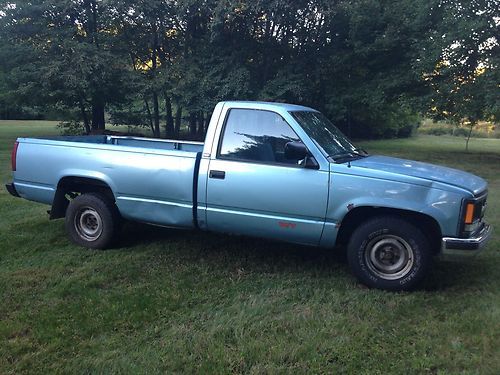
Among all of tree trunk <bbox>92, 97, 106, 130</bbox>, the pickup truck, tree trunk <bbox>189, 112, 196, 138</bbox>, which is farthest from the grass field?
tree trunk <bbox>92, 97, 106, 130</bbox>

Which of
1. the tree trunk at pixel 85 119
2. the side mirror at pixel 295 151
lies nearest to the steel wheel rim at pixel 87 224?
the side mirror at pixel 295 151

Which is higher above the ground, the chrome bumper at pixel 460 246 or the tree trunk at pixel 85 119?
the tree trunk at pixel 85 119

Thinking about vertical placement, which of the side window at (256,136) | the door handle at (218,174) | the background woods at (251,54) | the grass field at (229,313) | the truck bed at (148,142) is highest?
the background woods at (251,54)

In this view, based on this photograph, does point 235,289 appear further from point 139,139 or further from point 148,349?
point 139,139

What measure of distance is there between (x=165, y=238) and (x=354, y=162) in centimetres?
269

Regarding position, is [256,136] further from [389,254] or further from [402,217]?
[389,254]

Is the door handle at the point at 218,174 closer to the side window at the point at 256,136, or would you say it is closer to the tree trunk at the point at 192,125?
the side window at the point at 256,136

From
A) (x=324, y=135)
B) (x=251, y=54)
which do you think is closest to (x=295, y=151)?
(x=324, y=135)

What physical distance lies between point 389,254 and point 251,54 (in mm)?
19597

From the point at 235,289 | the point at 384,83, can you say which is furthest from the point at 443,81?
the point at 235,289

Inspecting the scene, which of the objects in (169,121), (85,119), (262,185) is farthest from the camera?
(169,121)

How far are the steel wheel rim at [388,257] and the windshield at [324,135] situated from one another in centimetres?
97

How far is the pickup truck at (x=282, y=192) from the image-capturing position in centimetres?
432

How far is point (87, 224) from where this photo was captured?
5824 millimetres
